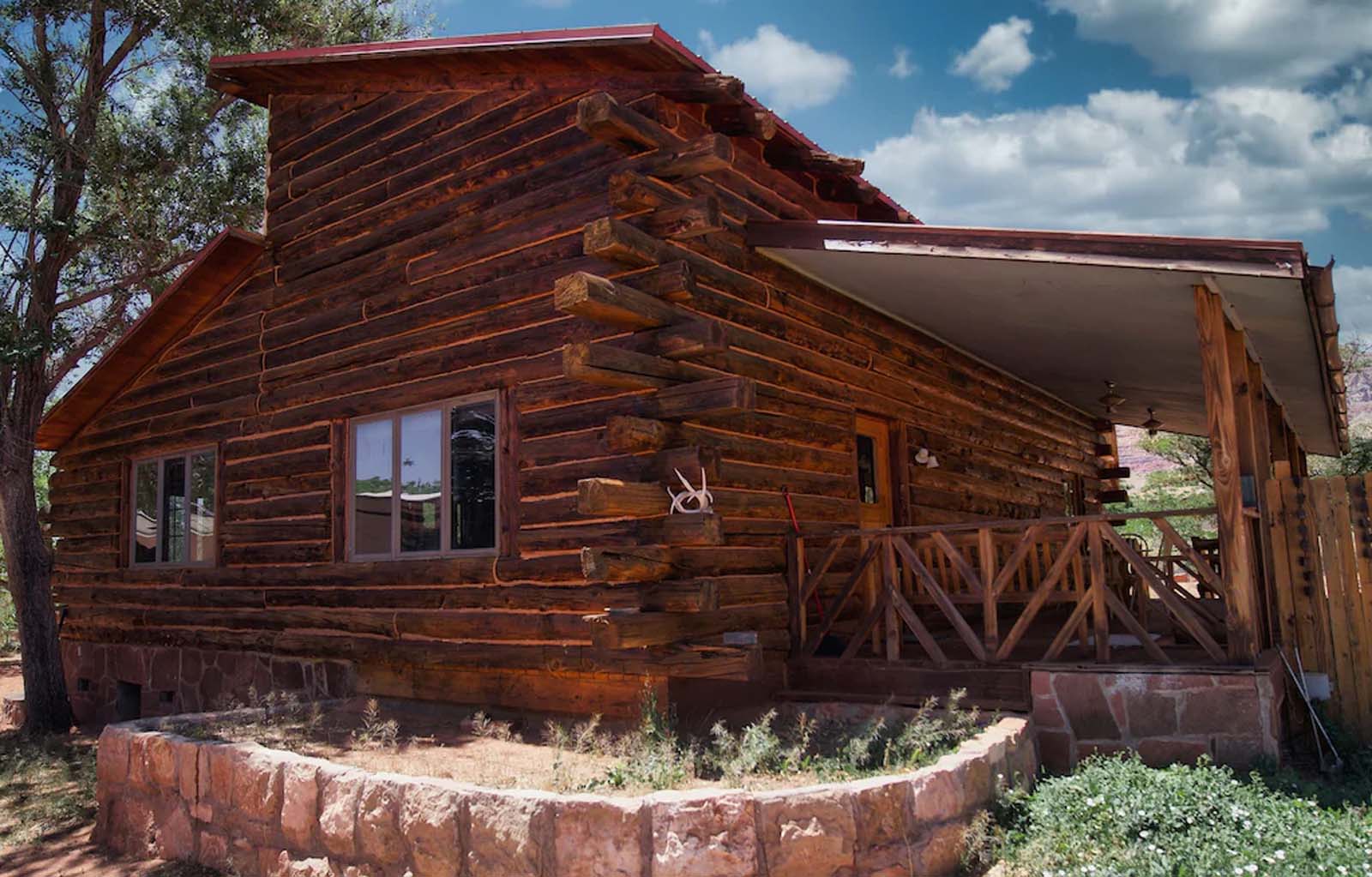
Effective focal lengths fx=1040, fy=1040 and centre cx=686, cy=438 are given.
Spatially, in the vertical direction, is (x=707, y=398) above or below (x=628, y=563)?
above

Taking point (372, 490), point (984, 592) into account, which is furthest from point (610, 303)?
point (372, 490)

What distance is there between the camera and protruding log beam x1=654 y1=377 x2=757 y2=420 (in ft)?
22.3

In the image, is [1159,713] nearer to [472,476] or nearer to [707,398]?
[707,398]

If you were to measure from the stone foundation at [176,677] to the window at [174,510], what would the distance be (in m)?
1.07

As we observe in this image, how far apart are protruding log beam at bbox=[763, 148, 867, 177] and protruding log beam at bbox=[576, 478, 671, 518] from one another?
10.4ft

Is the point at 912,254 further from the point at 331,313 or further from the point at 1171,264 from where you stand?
the point at 331,313

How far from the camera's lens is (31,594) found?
1222 cm

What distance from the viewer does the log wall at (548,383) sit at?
7.07 m

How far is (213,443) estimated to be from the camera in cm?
1127

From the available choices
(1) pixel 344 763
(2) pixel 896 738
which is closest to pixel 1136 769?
(2) pixel 896 738

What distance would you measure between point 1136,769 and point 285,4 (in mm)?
15573

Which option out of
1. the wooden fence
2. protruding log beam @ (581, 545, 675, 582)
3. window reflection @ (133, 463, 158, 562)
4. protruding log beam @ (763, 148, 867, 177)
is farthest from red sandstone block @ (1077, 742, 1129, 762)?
window reflection @ (133, 463, 158, 562)

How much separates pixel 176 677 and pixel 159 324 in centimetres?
393

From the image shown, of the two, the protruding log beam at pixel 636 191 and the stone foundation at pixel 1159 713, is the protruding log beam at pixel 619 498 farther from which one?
the stone foundation at pixel 1159 713
